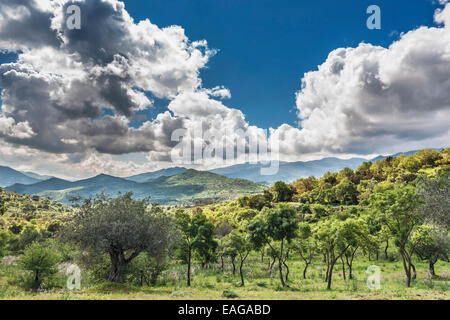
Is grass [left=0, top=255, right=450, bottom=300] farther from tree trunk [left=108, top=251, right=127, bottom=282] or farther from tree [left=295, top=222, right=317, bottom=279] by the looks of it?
tree [left=295, top=222, right=317, bottom=279]

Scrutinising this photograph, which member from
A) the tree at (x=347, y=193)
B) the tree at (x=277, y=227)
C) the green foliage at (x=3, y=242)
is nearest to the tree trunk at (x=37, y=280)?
the tree at (x=277, y=227)

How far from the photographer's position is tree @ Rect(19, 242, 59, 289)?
30.0m

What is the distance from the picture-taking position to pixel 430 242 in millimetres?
25688

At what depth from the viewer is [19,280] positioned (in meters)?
32.5

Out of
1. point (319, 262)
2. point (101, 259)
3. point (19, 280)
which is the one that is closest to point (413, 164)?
point (319, 262)

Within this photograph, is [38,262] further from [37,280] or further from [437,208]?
[437,208]

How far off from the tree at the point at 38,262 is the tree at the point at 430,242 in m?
47.0

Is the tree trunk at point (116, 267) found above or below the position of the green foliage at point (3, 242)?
above

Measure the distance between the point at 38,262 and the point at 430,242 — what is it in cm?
4986

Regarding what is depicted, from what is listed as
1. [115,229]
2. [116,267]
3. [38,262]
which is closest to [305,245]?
[116,267]

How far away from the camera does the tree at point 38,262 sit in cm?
3002

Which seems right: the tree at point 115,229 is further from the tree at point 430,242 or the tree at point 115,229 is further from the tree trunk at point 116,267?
the tree at point 430,242
